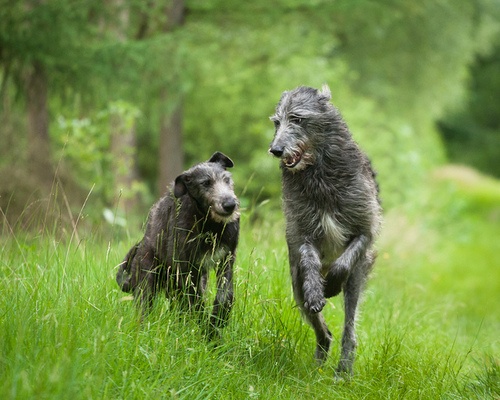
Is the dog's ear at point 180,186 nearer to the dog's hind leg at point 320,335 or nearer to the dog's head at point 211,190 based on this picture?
the dog's head at point 211,190

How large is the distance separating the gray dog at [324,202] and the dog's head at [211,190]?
0.50 meters

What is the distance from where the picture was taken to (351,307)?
19.3 feet

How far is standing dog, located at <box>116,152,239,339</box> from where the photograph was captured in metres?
5.38

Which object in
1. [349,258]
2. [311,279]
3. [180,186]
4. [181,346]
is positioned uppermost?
[180,186]

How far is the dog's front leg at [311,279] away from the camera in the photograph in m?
5.26

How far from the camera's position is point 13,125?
13539mm

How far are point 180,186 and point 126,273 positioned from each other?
801mm

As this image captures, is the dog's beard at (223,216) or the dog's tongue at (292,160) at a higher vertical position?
the dog's tongue at (292,160)

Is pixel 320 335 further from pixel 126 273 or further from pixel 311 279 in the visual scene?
pixel 126 273

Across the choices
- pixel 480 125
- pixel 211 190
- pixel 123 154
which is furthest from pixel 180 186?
pixel 480 125

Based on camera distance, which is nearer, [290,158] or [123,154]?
[290,158]

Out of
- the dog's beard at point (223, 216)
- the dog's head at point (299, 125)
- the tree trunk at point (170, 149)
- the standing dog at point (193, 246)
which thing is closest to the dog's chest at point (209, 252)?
the standing dog at point (193, 246)

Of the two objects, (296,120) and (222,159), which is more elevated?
(296,120)

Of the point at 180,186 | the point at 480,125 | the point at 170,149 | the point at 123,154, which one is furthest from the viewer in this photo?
the point at 480,125
